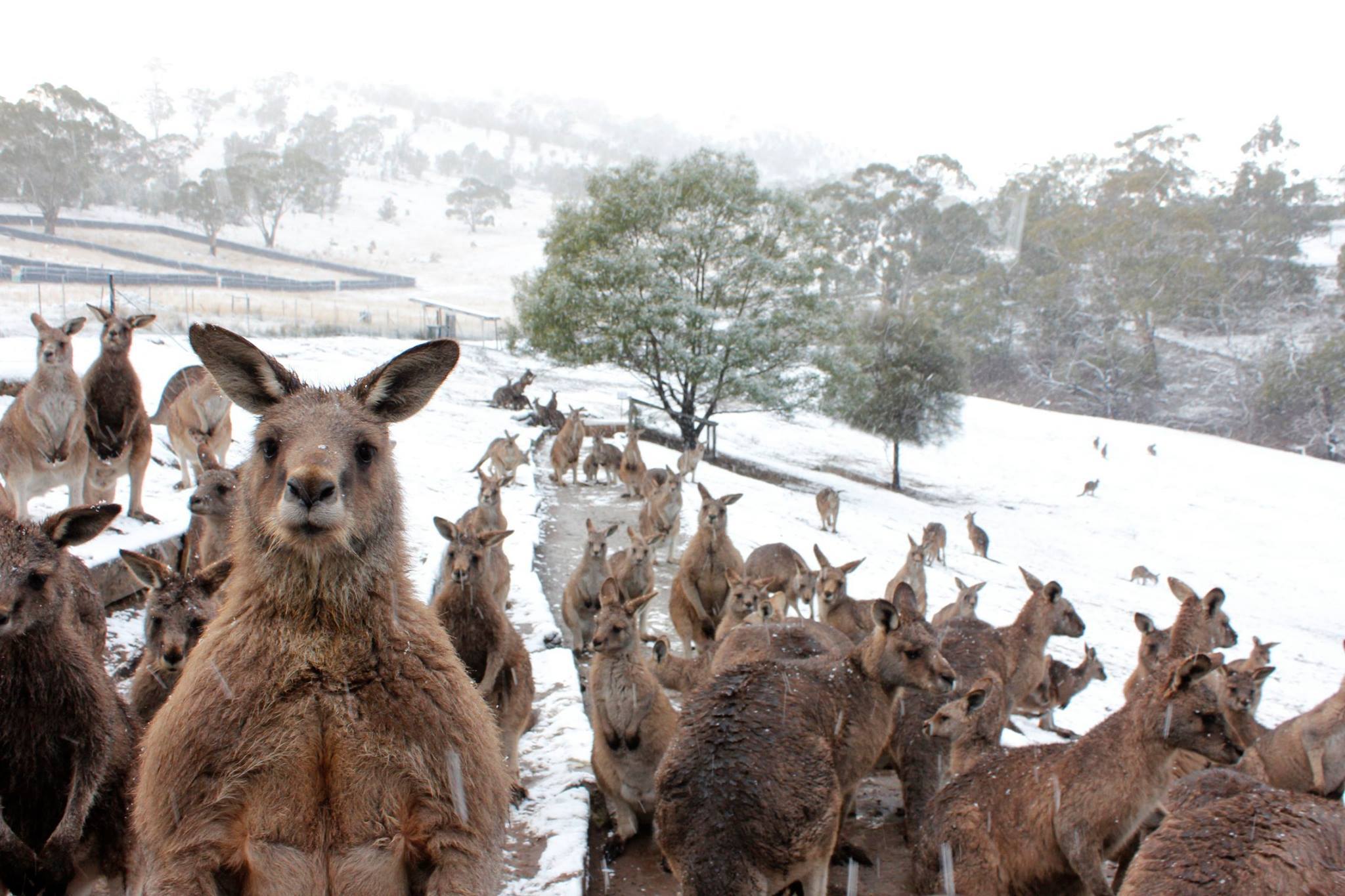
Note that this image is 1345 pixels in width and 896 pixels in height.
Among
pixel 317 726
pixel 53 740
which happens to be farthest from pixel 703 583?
pixel 317 726

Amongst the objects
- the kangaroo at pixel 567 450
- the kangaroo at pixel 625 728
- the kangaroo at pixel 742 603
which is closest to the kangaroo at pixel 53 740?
the kangaroo at pixel 625 728

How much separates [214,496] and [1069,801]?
5056 mm

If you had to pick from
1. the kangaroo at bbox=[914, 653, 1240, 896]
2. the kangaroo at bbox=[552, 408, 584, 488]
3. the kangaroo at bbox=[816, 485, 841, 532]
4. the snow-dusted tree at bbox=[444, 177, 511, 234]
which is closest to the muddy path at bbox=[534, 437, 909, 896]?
the kangaroo at bbox=[914, 653, 1240, 896]

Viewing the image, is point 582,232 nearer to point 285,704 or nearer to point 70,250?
point 70,250

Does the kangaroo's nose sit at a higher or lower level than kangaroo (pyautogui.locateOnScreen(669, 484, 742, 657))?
higher

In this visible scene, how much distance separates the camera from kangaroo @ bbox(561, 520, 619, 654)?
8484 mm

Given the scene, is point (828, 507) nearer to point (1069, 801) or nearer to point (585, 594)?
point (585, 594)

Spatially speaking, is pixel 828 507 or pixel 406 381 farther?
pixel 828 507

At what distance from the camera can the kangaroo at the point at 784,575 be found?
964 centimetres

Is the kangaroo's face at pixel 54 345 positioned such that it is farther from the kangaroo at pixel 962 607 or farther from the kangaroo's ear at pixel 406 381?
the kangaroo at pixel 962 607

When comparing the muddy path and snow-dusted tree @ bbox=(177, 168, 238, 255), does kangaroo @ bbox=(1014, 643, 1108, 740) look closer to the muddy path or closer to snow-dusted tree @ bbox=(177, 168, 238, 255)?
the muddy path

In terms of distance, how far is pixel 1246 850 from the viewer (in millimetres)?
3354

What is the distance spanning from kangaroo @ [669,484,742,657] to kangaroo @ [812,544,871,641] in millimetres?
930

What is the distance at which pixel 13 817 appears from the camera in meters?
3.08
